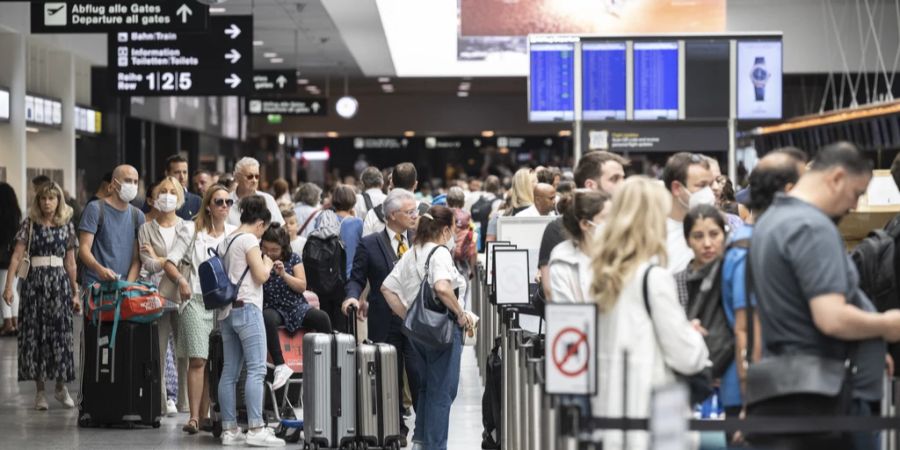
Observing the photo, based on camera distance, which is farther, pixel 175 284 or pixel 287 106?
pixel 287 106

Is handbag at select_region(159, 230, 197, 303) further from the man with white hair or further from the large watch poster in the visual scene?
the large watch poster

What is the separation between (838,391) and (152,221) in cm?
666

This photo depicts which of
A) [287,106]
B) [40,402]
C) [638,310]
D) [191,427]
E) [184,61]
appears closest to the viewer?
[638,310]

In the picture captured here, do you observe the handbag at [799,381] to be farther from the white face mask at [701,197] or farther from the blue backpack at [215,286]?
the blue backpack at [215,286]

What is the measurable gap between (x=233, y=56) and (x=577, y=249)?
10342 mm

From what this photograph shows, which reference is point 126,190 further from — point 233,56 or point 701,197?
point 233,56

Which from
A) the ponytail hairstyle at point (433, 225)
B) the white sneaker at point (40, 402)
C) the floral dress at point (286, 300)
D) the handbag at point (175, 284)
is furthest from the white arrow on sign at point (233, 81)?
the ponytail hairstyle at point (433, 225)

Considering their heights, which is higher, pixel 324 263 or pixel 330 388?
pixel 324 263

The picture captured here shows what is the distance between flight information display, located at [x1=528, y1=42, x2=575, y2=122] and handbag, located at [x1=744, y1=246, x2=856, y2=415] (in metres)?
10.3

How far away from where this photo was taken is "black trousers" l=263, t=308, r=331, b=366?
9.90 metres

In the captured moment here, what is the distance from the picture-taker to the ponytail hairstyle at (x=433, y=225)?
859 centimetres

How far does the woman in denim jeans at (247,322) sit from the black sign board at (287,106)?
51.6ft

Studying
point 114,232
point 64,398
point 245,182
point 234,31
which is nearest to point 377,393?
point 114,232

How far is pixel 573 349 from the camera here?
16.0 ft
